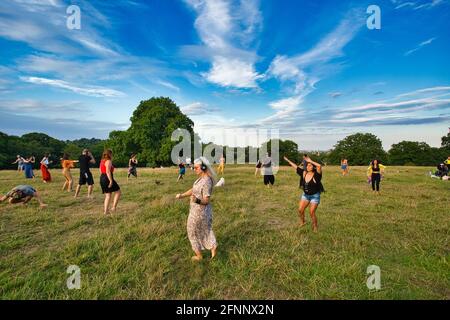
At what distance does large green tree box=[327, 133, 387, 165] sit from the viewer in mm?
73625

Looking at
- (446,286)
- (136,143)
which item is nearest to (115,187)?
(446,286)

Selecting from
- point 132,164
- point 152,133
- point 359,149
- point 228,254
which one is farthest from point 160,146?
point 359,149

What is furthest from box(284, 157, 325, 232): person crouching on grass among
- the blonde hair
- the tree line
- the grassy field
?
the tree line

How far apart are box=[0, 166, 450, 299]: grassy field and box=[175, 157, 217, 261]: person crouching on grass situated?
0.42 metres

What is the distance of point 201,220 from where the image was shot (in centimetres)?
534

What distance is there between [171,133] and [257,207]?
2592 centimetres

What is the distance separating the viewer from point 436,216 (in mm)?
9156

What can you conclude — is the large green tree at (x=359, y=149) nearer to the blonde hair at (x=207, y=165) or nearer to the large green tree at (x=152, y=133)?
the large green tree at (x=152, y=133)

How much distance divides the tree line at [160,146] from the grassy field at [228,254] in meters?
5.08

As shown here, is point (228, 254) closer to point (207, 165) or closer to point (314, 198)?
point (207, 165)

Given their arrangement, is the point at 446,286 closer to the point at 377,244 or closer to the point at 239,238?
the point at 377,244

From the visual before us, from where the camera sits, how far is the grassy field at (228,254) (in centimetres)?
423

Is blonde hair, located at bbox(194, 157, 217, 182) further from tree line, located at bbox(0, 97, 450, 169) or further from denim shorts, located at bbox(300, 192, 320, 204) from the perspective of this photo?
tree line, located at bbox(0, 97, 450, 169)

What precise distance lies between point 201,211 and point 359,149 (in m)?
82.8
